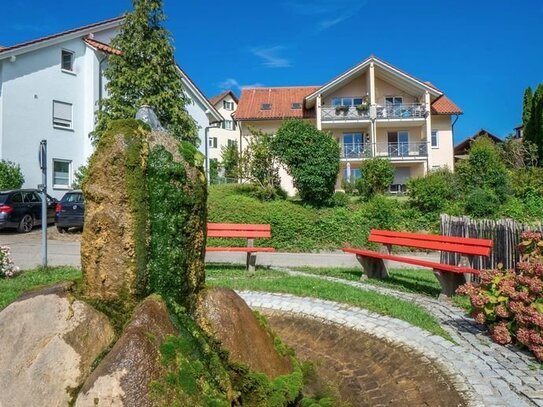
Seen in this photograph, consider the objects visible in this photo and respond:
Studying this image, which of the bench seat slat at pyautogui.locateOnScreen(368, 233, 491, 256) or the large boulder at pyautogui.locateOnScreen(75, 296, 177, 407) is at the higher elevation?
the bench seat slat at pyautogui.locateOnScreen(368, 233, 491, 256)

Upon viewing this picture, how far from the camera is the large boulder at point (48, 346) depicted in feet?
10.7

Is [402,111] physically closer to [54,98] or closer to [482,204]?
[482,204]

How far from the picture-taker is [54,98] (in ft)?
84.7

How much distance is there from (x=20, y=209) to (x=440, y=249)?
663 inches

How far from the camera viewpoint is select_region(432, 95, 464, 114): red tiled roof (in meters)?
36.9

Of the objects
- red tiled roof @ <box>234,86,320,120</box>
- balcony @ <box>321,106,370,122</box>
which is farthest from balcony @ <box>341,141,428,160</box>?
red tiled roof @ <box>234,86,320,120</box>

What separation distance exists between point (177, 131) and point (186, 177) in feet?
63.6

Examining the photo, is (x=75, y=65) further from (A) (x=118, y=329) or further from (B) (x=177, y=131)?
(A) (x=118, y=329)

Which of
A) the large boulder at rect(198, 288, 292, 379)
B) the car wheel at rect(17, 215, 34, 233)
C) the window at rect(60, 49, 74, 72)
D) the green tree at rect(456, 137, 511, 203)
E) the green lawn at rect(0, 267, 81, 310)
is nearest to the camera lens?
the large boulder at rect(198, 288, 292, 379)

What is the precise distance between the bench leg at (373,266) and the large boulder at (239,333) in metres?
6.38

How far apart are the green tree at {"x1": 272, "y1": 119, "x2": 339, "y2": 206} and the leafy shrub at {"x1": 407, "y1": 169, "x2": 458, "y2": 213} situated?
3392 mm

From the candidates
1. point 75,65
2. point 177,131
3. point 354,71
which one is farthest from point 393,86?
point 75,65

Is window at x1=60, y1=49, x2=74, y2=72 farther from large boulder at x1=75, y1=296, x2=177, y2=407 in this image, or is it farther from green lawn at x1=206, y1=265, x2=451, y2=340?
large boulder at x1=75, y1=296, x2=177, y2=407

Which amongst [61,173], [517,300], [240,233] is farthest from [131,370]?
[61,173]
